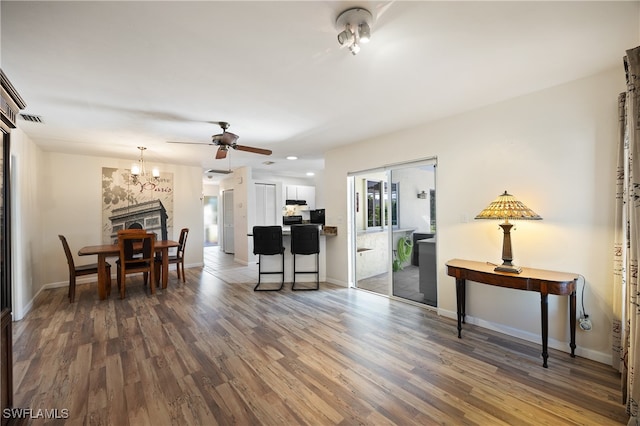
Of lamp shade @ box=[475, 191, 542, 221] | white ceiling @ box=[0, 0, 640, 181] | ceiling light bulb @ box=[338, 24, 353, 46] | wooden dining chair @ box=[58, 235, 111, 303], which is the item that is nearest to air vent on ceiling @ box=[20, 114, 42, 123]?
white ceiling @ box=[0, 0, 640, 181]

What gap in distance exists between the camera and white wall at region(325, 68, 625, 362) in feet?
7.48

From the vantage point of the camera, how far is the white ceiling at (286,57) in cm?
155

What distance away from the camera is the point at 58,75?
218cm

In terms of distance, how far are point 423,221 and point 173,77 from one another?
4619 millimetres

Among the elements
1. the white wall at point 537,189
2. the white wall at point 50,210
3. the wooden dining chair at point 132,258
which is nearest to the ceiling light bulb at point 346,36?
the white wall at point 537,189

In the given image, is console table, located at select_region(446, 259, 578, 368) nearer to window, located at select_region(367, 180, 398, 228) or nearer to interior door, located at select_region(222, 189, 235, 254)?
window, located at select_region(367, 180, 398, 228)

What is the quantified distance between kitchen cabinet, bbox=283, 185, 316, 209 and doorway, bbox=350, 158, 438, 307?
11.6 feet

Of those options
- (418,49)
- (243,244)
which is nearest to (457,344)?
(418,49)

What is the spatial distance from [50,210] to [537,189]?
760 centimetres

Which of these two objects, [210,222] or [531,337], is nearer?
[531,337]

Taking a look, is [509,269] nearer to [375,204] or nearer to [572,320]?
[572,320]

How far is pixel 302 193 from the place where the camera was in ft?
28.2

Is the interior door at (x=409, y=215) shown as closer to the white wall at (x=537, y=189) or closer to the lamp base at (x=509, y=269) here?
the white wall at (x=537, y=189)

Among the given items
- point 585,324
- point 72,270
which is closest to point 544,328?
point 585,324
